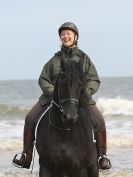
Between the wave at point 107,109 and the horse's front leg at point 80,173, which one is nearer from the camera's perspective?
the horse's front leg at point 80,173

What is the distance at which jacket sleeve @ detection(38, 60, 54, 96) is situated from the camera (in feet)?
24.0

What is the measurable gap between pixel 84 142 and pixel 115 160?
7816 mm

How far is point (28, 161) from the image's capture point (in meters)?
7.88

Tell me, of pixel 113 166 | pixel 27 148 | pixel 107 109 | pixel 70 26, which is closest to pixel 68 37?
pixel 70 26

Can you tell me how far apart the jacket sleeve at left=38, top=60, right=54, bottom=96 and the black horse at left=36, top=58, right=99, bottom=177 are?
297 millimetres

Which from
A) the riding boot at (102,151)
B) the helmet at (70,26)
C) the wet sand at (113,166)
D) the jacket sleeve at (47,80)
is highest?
the helmet at (70,26)

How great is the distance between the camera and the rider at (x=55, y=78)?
7.31 meters

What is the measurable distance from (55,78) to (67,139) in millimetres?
967

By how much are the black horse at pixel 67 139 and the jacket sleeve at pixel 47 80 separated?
0.30 m

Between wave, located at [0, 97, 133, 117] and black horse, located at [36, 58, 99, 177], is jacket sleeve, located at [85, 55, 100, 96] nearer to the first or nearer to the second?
black horse, located at [36, 58, 99, 177]

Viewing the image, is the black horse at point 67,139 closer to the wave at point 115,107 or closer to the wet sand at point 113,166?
the wet sand at point 113,166

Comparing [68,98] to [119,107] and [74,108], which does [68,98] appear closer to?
[74,108]

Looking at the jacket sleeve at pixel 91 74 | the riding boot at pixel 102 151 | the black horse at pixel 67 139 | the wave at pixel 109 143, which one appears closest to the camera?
the black horse at pixel 67 139

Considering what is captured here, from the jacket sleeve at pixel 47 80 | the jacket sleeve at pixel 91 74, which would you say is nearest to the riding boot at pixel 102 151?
the jacket sleeve at pixel 91 74
